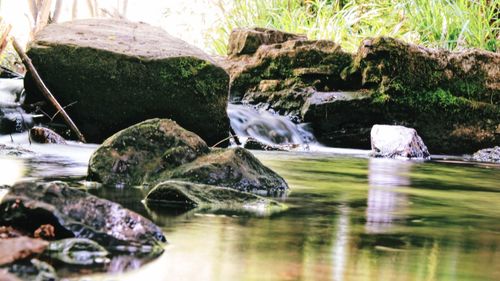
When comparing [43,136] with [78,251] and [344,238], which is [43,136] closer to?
[344,238]

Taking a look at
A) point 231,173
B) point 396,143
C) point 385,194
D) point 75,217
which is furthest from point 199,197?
point 396,143

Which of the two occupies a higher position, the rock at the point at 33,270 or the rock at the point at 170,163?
the rock at the point at 33,270

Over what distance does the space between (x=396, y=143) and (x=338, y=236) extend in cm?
542

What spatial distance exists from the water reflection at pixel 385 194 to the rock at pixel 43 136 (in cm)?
281

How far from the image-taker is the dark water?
1.99m

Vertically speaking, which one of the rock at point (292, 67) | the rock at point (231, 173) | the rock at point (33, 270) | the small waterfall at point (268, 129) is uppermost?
the rock at point (292, 67)

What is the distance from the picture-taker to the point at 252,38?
1077 cm

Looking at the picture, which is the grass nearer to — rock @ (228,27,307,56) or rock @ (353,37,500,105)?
rock @ (353,37,500,105)

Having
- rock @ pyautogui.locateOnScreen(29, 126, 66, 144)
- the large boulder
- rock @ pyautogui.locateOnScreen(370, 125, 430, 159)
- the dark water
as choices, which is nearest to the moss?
rock @ pyautogui.locateOnScreen(29, 126, 66, 144)

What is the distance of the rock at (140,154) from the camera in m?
3.80

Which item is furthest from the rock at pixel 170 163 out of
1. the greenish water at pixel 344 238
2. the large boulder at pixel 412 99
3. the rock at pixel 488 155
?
the large boulder at pixel 412 99

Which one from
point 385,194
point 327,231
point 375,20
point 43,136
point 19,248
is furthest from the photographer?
point 375,20

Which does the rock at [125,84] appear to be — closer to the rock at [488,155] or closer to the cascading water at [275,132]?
the cascading water at [275,132]

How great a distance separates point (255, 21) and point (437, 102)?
19.0ft
